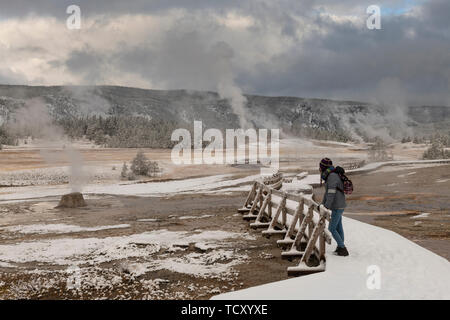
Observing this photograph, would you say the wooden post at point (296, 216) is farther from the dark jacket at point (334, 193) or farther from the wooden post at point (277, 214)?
the dark jacket at point (334, 193)

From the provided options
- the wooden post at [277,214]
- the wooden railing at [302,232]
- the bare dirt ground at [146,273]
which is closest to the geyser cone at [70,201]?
the bare dirt ground at [146,273]

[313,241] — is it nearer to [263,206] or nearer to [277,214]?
[277,214]

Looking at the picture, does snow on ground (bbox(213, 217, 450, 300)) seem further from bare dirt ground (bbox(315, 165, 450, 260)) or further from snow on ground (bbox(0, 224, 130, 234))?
snow on ground (bbox(0, 224, 130, 234))

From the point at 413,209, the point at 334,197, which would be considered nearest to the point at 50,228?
the point at 334,197

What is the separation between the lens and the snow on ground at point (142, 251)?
11.4 metres

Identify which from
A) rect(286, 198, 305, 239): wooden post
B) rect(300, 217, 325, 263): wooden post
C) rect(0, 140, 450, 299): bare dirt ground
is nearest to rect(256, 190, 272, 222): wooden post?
rect(0, 140, 450, 299): bare dirt ground

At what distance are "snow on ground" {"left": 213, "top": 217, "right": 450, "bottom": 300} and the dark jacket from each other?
1127mm

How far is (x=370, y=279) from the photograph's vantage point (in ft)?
27.3

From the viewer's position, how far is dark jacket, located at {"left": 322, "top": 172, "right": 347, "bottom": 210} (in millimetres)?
10477

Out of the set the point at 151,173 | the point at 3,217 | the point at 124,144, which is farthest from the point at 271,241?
the point at 124,144

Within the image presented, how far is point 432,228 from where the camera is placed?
15.4 metres

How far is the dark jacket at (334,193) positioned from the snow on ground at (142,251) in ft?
9.42

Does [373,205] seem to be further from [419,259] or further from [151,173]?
[151,173]
